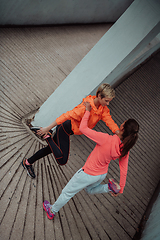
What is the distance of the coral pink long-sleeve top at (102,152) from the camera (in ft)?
5.61

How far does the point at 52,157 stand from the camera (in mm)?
3115

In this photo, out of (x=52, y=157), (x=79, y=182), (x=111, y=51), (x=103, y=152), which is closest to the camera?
(x=103, y=152)

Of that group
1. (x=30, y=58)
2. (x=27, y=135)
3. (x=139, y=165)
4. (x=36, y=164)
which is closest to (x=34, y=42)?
(x=30, y=58)

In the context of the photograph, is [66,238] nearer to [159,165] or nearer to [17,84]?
[159,165]

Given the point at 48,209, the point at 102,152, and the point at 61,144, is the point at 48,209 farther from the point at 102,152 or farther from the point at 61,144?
the point at 102,152

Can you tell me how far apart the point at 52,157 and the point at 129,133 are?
6.31 ft

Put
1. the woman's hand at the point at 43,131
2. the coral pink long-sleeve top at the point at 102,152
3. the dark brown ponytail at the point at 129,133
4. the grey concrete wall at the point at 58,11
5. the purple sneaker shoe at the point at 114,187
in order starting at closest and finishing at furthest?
1. the dark brown ponytail at the point at 129,133
2. the coral pink long-sleeve top at the point at 102,152
3. the purple sneaker shoe at the point at 114,187
4. the woman's hand at the point at 43,131
5. the grey concrete wall at the point at 58,11

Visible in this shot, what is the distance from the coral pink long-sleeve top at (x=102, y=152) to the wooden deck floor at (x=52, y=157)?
→ 1.13 metres

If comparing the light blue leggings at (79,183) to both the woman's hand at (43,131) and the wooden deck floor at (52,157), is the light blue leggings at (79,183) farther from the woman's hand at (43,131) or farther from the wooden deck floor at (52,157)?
the woman's hand at (43,131)

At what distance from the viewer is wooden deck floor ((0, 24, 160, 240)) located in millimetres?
2291

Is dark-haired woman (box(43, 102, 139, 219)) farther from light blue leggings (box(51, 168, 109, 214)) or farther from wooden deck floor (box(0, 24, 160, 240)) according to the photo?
wooden deck floor (box(0, 24, 160, 240))

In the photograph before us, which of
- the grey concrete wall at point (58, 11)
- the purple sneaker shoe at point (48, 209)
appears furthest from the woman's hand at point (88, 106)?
the grey concrete wall at point (58, 11)

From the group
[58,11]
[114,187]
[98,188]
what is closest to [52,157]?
[98,188]

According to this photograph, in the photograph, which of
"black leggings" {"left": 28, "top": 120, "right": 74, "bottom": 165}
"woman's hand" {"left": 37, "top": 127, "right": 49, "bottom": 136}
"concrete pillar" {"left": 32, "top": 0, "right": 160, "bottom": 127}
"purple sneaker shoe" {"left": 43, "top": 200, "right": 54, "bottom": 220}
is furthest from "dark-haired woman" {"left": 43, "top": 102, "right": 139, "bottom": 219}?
"concrete pillar" {"left": 32, "top": 0, "right": 160, "bottom": 127}
